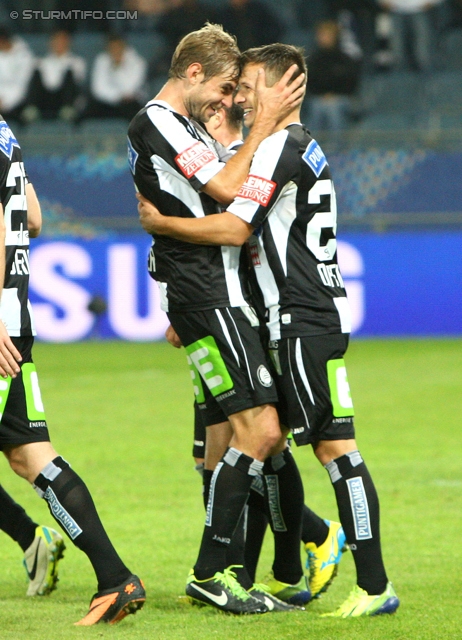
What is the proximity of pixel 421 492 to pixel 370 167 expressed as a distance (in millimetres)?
10325

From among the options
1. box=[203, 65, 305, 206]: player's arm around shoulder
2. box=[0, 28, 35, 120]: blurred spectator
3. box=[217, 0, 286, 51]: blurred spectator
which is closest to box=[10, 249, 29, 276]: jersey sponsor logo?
box=[203, 65, 305, 206]: player's arm around shoulder

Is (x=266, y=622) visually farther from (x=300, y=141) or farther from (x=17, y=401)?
(x=300, y=141)

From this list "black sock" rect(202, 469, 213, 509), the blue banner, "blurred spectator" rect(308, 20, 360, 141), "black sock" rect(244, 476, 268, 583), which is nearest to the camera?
"black sock" rect(202, 469, 213, 509)

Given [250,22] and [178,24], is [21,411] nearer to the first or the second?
[250,22]

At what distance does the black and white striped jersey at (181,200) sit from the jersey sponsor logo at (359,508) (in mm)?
810

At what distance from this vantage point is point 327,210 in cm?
424

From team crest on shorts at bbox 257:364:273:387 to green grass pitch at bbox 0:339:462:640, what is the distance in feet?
2.88

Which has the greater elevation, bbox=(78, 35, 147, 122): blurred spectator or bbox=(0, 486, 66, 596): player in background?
bbox=(78, 35, 147, 122): blurred spectator

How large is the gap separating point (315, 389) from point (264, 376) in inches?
8.1

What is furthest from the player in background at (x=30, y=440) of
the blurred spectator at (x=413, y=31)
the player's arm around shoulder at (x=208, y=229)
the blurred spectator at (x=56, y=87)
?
the blurred spectator at (x=413, y=31)

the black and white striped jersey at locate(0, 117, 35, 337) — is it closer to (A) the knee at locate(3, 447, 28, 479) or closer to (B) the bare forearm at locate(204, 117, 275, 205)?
(A) the knee at locate(3, 447, 28, 479)

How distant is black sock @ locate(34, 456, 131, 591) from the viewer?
403 centimetres

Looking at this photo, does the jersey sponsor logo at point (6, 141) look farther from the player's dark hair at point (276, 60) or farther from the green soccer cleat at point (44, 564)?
the green soccer cleat at point (44, 564)

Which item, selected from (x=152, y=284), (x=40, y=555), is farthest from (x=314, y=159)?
(x=152, y=284)
